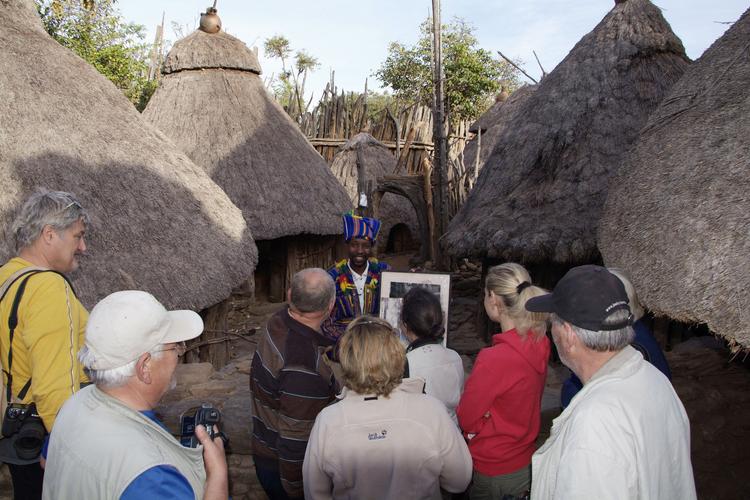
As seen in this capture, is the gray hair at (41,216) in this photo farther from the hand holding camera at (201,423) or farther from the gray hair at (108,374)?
the hand holding camera at (201,423)

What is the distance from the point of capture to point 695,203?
359cm

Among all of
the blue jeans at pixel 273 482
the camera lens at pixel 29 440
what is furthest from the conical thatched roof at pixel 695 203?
the camera lens at pixel 29 440

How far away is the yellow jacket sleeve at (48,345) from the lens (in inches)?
84.0

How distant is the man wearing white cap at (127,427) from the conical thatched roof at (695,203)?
2475 millimetres

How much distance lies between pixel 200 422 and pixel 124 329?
1.17 ft

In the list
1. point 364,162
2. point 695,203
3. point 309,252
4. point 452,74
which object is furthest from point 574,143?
point 452,74

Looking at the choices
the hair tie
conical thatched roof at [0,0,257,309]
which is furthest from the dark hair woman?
conical thatched roof at [0,0,257,309]

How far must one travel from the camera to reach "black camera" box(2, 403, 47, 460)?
7.14 feet

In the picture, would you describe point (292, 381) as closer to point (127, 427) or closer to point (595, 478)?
point (127, 427)

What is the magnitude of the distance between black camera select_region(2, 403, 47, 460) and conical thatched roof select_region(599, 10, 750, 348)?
2.99m

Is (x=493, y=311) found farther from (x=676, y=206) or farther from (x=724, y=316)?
(x=676, y=206)

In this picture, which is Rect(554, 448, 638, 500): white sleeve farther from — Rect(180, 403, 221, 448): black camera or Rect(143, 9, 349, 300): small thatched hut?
Rect(143, 9, 349, 300): small thatched hut

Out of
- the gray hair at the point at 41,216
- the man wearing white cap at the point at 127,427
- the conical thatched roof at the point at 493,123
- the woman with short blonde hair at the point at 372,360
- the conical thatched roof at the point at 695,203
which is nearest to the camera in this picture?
the man wearing white cap at the point at 127,427

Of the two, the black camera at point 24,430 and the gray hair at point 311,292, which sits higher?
the gray hair at point 311,292
